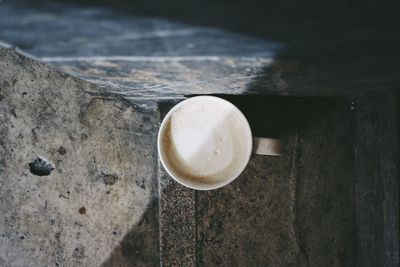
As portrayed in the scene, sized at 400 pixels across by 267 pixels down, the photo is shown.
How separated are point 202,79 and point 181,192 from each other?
3.10 feet

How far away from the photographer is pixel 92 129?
2.80m

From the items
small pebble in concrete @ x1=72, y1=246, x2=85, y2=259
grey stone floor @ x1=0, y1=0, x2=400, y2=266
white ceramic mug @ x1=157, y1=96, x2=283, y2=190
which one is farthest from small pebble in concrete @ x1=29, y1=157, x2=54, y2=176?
white ceramic mug @ x1=157, y1=96, x2=283, y2=190

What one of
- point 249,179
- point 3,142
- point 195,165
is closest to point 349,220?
point 249,179

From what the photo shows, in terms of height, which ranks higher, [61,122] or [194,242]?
[61,122]

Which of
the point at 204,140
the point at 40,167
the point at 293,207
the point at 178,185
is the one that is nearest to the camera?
the point at 204,140

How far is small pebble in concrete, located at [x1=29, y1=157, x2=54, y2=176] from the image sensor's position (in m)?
2.79

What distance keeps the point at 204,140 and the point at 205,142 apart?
1 centimetres

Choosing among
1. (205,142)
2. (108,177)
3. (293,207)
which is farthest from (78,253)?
(293,207)

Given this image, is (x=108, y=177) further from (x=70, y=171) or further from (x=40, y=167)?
(x=40, y=167)

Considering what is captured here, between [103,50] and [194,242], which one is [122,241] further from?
[103,50]

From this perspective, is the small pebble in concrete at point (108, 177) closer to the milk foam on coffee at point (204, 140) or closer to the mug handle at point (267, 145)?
the milk foam on coffee at point (204, 140)

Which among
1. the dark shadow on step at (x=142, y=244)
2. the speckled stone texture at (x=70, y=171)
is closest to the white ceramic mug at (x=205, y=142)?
the speckled stone texture at (x=70, y=171)

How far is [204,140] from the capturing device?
7.08 ft

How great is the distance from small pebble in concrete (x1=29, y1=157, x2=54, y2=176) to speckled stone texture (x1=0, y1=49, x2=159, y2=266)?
0.09 ft
